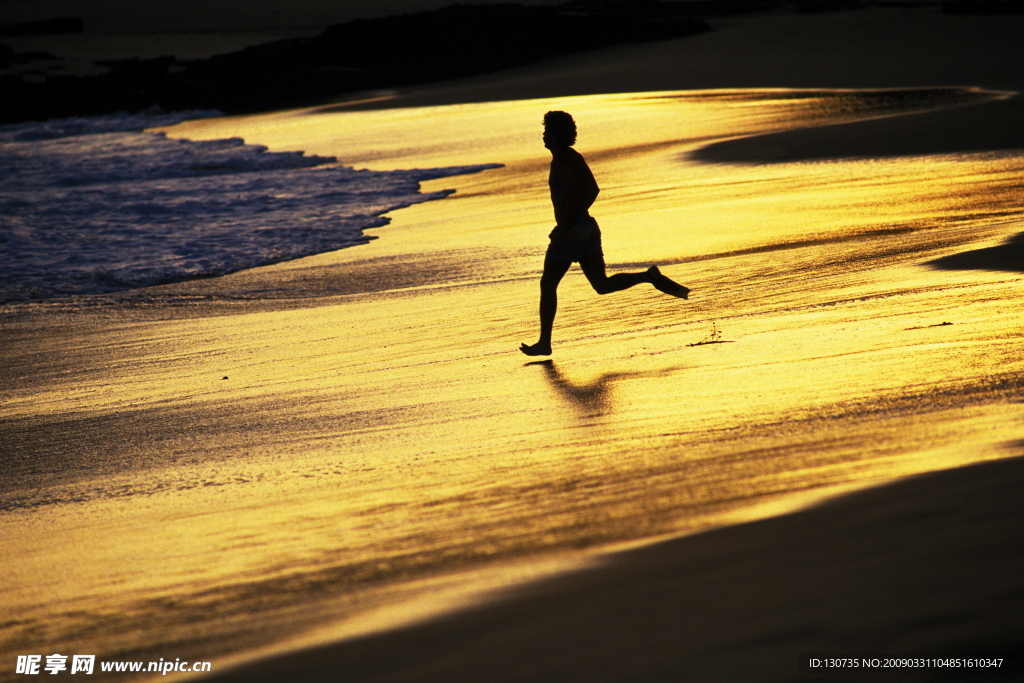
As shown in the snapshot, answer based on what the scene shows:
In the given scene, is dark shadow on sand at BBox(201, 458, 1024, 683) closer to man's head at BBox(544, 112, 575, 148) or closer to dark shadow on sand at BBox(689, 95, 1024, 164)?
man's head at BBox(544, 112, 575, 148)

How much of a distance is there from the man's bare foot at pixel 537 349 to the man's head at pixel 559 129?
1341mm

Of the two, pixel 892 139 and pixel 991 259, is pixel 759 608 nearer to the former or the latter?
pixel 991 259

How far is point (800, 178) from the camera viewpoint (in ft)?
43.4

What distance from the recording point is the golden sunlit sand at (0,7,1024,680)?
313cm

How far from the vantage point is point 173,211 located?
54.6 feet

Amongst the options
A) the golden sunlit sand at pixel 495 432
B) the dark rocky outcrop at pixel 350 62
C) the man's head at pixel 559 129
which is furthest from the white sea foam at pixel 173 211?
the dark rocky outcrop at pixel 350 62

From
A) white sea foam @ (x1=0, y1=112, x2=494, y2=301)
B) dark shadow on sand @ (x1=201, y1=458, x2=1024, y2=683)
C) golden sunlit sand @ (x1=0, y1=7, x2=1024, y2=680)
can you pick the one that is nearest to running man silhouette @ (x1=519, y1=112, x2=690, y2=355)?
golden sunlit sand @ (x1=0, y1=7, x2=1024, y2=680)

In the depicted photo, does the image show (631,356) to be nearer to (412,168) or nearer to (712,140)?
(712,140)

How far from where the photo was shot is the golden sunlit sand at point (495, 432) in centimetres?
313

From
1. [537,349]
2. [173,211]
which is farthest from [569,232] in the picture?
[173,211]

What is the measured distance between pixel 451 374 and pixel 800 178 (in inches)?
340

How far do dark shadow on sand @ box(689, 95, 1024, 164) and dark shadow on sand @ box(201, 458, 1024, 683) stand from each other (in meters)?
12.5

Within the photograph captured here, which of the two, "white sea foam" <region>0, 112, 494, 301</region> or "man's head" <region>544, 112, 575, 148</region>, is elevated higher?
"man's head" <region>544, 112, 575, 148</region>

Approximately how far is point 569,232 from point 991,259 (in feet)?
11.2
